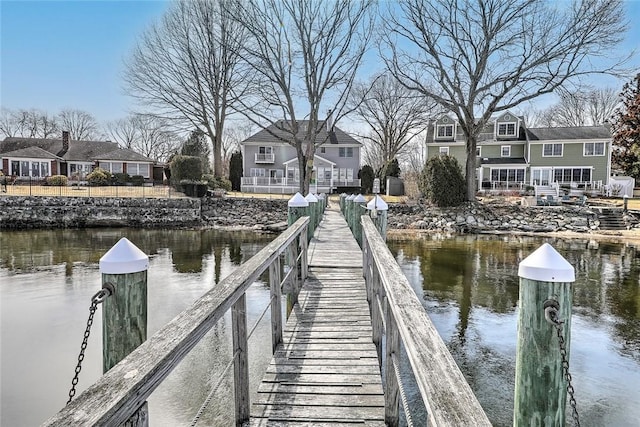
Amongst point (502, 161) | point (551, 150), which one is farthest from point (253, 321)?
point (551, 150)

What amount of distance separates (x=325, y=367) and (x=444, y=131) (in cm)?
3924

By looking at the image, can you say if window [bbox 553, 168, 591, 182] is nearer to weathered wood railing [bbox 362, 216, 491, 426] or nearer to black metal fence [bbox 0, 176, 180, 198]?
black metal fence [bbox 0, 176, 180, 198]

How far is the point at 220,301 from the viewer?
242 cm

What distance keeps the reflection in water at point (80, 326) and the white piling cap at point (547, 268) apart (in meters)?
4.52

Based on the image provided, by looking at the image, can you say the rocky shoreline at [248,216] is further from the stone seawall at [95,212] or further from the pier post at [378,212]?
the pier post at [378,212]

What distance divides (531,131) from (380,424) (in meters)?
41.7

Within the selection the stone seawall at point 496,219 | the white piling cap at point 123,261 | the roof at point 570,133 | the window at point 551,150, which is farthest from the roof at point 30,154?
the white piling cap at point 123,261

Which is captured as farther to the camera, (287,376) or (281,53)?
(281,53)

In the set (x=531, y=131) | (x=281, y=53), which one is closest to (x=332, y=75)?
(x=281, y=53)

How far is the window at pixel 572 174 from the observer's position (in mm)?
36969

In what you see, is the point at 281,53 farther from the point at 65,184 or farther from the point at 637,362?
the point at 637,362

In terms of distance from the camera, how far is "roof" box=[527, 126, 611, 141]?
121ft

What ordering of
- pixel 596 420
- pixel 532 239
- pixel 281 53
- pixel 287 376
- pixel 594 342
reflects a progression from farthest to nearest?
1. pixel 281 53
2. pixel 532 239
3. pixel 594 342
4. pixel 596 420
5. pixel 287 376

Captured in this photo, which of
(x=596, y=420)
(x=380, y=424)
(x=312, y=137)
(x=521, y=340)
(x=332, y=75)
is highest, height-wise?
(x=332, y=75)
